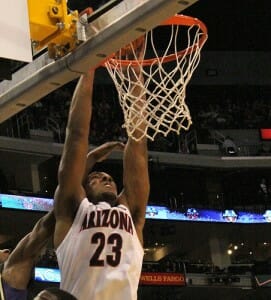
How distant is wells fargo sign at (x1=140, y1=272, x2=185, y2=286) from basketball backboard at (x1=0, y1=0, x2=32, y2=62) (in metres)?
13.0

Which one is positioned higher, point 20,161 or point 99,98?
point 99,98

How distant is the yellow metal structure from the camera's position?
2.74m

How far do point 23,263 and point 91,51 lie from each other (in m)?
0.92

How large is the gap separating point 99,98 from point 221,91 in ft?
12.3

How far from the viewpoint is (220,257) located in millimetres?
19000

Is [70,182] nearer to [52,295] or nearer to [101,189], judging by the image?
[101,189]

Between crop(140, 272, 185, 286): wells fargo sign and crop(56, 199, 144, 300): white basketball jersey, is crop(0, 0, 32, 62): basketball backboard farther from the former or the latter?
crop(140, 272, 185, 286): wells fargo sign

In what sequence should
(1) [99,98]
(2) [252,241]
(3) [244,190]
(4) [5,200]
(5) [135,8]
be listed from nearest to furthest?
(5) [135,8]
(4) [5,200]
(1) [99,98]
(3) [244,190]
(2) [252,241]

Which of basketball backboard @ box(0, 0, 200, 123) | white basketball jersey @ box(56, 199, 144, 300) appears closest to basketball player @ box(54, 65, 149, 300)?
white basketball jersey @ box(56, 199, 144, 300)

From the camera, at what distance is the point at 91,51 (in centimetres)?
271

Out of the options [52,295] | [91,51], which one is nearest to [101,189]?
[91,51]

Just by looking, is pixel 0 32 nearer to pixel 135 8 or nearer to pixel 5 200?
pixel 135 8

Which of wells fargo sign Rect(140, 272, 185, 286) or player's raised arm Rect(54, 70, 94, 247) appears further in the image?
wells fargo sign Rect(140, 272, 185, 286)

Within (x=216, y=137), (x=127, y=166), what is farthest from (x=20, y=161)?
(x=127, y=166)
